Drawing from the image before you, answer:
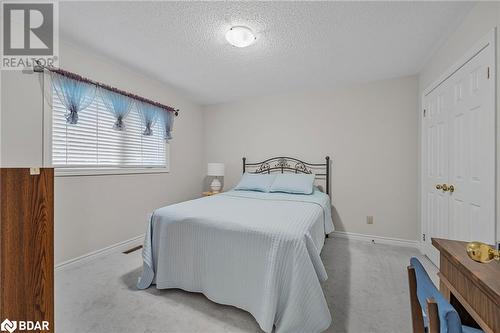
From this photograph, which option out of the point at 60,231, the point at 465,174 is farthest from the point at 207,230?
the point at 465,174

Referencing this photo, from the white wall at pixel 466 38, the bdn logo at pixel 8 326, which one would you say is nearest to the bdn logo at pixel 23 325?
the bdn logo at pixel 8 326

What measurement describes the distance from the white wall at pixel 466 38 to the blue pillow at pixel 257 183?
2.41m

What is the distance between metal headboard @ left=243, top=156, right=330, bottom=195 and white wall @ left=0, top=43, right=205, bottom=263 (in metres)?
1.37

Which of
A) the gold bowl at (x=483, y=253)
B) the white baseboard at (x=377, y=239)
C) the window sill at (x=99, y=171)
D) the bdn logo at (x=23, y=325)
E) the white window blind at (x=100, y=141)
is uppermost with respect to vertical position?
the white window blind at (x=100, y=141)

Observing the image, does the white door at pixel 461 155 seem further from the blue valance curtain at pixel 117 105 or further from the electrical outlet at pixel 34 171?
the blue valance curtain at pixel 117 105

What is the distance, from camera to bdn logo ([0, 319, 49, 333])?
1.00 m

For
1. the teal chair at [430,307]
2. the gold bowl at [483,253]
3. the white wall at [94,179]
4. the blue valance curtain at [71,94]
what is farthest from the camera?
the blue valance curtain at [71,94]

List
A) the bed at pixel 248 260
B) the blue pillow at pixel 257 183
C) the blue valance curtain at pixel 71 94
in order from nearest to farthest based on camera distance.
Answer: the bed at pixel 248 260 → the blue valance curtain at pixel 71 94 → the blue pillow at pixel 257 183

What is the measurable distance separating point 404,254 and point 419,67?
245 centimetres

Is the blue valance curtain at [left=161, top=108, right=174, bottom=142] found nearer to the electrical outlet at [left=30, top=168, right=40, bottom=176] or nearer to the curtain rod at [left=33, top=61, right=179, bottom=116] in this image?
the curtain rod at [left=33, top=61, right=179, bottom=116]

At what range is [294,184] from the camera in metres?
3.27

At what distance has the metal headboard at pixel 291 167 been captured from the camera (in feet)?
11.8

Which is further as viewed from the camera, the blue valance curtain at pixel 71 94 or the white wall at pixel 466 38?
the blue valance curtain at pixel 71 94

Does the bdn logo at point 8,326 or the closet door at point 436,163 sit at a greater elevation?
the closet door at point 436,163
